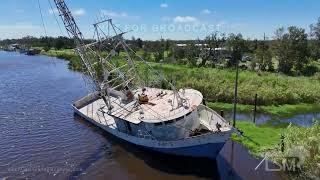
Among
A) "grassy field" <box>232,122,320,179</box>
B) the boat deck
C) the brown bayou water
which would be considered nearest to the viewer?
"grassy field" <box>232,122,320,179</box>

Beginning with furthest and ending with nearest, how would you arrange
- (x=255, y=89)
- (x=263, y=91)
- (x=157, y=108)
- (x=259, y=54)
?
(x=259, y=54), (x=255, y=89), (x=263, y=91), (x=157, y=108)

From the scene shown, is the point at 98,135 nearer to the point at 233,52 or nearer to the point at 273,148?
the point at 273,148

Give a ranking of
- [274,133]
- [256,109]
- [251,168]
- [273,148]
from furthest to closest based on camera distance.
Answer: [256,109] → [274,133] → [273,148] → [251,168]

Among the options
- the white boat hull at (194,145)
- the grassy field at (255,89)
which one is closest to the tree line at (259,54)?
the grassy field at (255,89)

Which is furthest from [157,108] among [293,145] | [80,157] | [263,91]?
[263,91]

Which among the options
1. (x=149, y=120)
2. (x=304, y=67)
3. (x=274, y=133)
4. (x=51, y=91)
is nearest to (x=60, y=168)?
(x=149, y=120)

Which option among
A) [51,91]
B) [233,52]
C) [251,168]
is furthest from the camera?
[233,52]

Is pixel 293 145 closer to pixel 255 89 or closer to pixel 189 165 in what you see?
pixel 189 165

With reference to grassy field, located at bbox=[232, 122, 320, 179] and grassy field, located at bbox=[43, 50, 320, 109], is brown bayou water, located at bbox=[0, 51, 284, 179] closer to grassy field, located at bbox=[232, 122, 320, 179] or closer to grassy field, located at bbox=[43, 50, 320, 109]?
grassy field, located at bbox=[232, 122, 320, 179]

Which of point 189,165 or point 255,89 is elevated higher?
point 255,89

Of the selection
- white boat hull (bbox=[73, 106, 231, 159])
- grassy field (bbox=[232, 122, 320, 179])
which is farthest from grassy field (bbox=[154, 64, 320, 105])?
white boat hull (bbox=[73, 106, 231, 159])

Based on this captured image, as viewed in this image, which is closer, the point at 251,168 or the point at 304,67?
the point at 251,168
